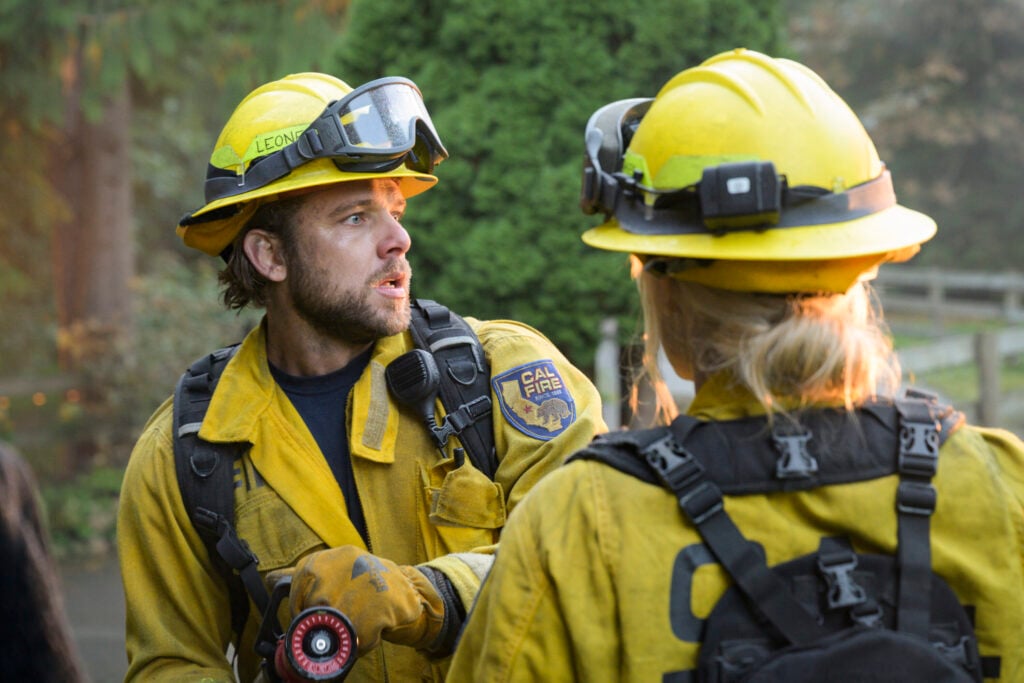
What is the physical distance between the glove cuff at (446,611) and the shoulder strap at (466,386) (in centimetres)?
39

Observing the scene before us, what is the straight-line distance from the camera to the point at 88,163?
11.8m

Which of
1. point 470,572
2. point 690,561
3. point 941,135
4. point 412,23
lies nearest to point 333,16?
point 412,23

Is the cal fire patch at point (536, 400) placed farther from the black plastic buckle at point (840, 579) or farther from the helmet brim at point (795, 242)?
the black plastic buckle at point (840, 579)

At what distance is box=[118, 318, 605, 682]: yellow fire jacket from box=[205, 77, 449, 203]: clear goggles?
541 millimetres

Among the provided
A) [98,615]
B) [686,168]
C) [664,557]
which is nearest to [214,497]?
[664,557]

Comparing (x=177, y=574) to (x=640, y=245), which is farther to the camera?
(x=177, y=574)

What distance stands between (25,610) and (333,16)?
924 centimetres

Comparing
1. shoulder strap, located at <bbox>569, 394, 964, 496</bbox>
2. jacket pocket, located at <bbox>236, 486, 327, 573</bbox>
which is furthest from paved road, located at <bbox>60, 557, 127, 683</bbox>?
shoulder strap, located at <bbox>569, 394, 964, 496</bbox>

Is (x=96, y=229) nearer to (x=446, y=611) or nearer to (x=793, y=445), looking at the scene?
(x=446, y=611)

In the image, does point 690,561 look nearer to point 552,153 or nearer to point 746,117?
point 746,117

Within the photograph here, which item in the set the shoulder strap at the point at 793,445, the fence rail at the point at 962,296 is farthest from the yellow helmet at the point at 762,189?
the fence rail at the point at 962,296

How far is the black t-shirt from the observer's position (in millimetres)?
2871

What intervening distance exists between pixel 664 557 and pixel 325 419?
1.43 metres

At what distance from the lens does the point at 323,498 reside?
9.18 ft
